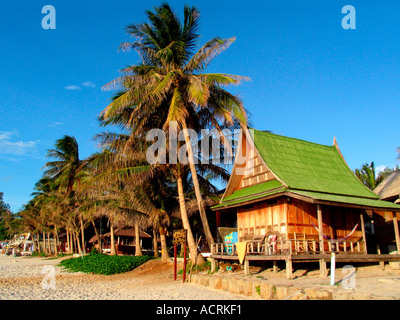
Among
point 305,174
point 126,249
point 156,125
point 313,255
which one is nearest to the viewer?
point 313,255

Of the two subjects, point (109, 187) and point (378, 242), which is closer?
point (378, 242)

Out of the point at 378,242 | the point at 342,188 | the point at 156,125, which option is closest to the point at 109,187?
the point at 156,125

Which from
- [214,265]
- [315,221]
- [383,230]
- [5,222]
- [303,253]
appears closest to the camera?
[303,253]

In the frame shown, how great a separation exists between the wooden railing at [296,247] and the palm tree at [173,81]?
122 inches

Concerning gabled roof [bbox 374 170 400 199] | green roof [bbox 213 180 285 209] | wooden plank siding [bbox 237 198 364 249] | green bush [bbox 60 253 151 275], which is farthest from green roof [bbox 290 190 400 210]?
green bush [bbox 60 253 151 275]

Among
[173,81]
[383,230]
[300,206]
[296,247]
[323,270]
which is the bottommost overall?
[323,270]

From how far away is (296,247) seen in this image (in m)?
14.8

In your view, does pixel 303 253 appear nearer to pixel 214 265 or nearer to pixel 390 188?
pixel 214 265

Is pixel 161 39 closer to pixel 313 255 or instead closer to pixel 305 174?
pixel 305 174

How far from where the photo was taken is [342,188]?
17219mm

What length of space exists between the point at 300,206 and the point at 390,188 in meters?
9.41

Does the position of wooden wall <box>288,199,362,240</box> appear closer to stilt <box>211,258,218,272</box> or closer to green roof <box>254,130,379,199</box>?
green roof <box>254,130,379,199</box>

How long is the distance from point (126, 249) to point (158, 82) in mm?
25007

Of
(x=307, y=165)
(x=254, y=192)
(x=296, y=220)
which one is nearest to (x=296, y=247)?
(x=296, y=220)
